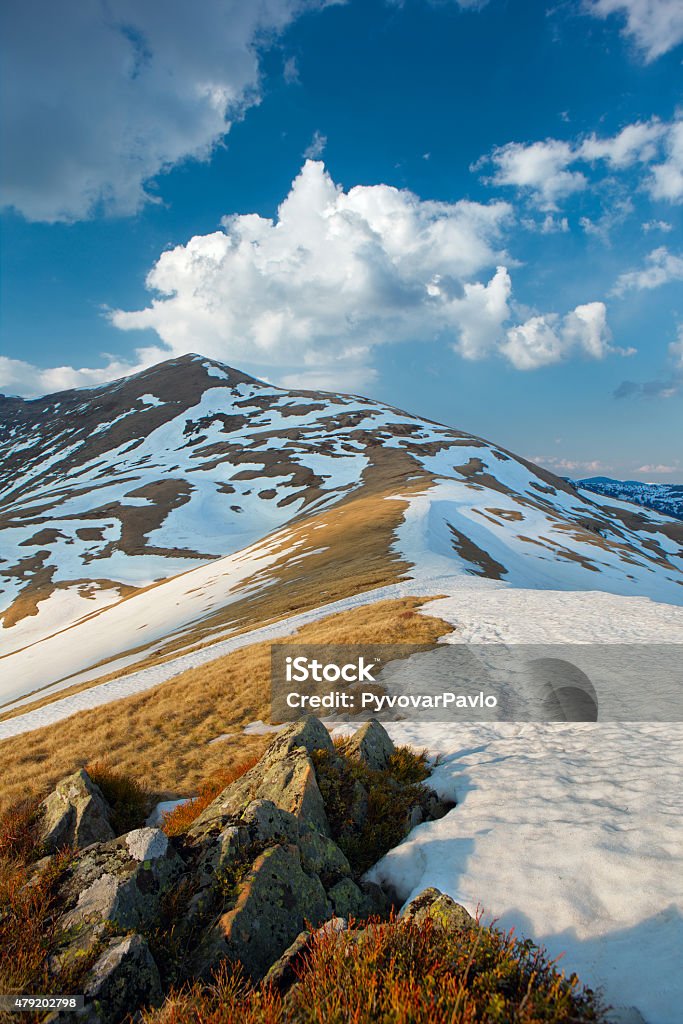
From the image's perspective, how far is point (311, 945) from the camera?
555 cm

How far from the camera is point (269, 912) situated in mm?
6160

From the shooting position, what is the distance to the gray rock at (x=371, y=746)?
10.5 metres

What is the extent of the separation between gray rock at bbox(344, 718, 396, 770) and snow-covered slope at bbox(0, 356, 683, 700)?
61.2 feet

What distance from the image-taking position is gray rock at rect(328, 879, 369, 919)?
22.2ft

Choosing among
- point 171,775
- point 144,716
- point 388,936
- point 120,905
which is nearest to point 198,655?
point 144,716

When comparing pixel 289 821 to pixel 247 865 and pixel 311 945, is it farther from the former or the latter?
pixel 311 945

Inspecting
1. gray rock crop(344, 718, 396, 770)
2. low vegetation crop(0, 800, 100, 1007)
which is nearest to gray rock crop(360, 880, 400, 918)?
gray rock crop(344, 718, 396, 770)

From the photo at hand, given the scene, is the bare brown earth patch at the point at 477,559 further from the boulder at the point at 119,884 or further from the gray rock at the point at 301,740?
the boulder at the point at 119,884

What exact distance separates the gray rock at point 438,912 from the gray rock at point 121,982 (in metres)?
2.97

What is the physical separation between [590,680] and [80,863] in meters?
15.5

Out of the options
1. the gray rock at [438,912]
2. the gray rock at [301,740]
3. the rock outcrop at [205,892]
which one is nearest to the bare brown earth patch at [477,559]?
the gray rock at [301,740]

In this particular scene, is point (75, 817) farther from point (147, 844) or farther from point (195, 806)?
point (147, 844)

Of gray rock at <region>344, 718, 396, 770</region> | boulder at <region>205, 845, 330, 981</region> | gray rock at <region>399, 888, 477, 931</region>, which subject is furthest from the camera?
gray rock at <region>344, 718, 396, 770</region>

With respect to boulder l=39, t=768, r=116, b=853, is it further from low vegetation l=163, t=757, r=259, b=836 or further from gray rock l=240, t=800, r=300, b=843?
gray rock l=240, t=800, r=300, b=843
